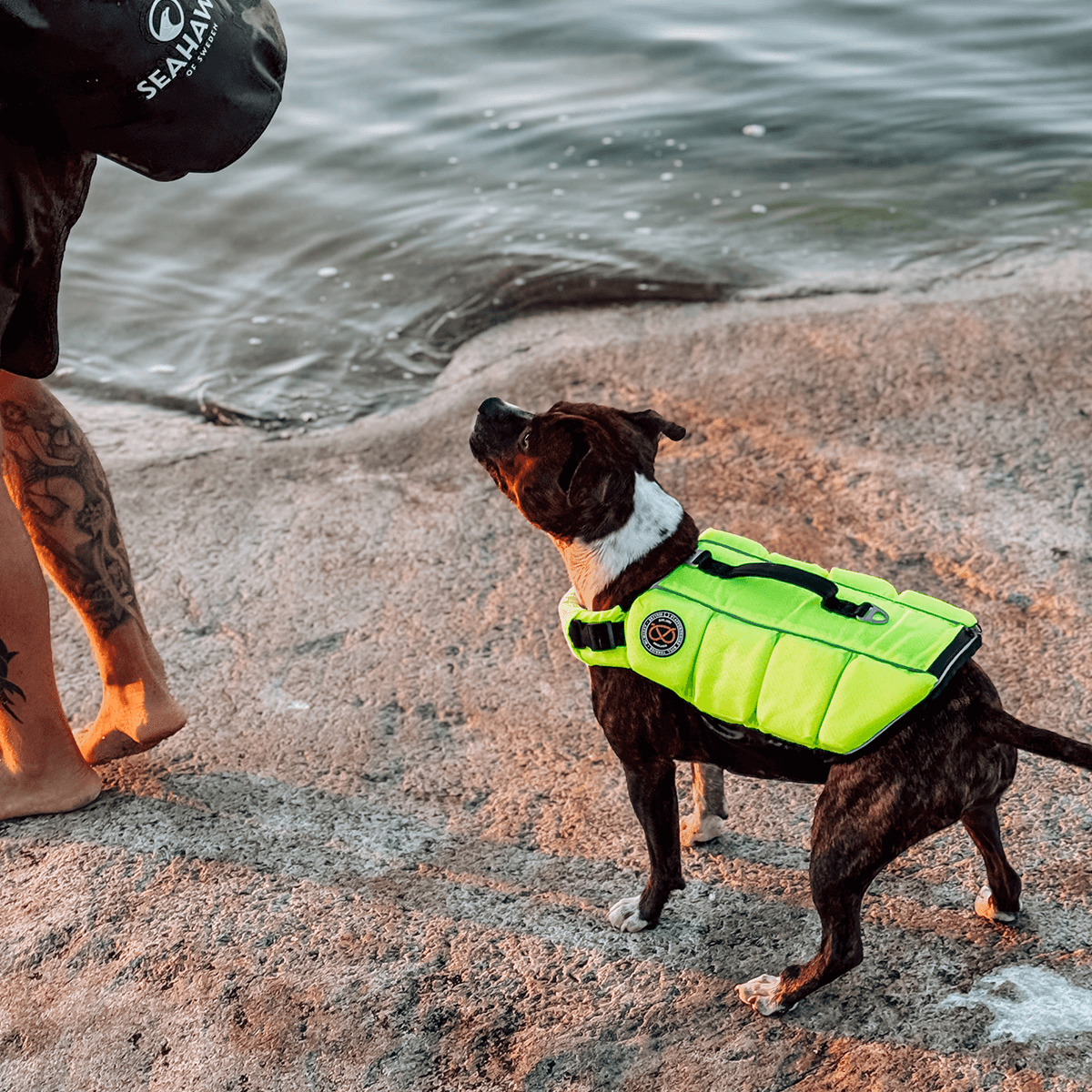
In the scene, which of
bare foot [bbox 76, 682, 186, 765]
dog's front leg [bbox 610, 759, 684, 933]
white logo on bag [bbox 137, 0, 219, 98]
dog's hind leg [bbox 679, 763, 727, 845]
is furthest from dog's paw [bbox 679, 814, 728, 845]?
white logo on bag [bbox 137, 0, 219, 98]

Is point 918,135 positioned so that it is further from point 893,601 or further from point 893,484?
point 893,601

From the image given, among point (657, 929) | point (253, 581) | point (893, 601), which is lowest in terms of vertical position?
point (657, 929)

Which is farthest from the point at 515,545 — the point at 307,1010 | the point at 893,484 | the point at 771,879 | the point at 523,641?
the point at 307,1010

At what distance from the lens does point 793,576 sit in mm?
2715

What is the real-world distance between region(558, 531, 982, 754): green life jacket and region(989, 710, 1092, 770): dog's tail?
143mm

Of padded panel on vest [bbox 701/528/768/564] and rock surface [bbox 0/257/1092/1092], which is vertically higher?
padded panel on vest [bbox 701/528/768/564]

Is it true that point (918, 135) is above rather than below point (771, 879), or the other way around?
above

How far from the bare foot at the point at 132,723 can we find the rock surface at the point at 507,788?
0.41ft

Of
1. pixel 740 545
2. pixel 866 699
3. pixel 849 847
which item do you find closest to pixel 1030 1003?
pixel 849 847

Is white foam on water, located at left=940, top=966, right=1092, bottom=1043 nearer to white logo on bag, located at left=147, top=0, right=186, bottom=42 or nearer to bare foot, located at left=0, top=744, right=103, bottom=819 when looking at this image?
bare foot, located at left=0, top=744, right=103, bottom=819

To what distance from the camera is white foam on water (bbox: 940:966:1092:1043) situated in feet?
8.48

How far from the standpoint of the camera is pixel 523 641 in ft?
13.4

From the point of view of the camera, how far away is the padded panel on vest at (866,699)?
249 cm

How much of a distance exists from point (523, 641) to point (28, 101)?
84.6 inches
